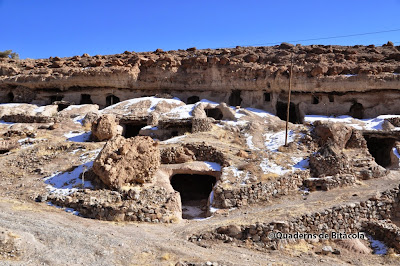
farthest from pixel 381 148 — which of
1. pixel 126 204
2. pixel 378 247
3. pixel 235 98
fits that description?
pixel 126 204

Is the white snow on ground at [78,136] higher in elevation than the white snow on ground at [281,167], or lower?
higher

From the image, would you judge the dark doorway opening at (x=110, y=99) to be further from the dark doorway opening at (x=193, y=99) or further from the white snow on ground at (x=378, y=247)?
the white snow on ground at (x=378, y=247)

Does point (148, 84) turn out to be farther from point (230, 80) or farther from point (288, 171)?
point (288, 171)

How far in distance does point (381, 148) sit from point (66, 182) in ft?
54.4

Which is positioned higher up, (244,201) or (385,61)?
(385,61)

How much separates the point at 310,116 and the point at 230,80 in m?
6.69

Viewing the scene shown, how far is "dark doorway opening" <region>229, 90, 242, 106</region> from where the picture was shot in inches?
1086

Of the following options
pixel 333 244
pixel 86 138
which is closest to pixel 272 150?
pixel 333 244

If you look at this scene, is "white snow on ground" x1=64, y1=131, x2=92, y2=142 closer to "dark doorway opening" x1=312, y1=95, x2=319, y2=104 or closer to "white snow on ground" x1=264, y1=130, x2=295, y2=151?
"white snow on ground" x1=264, y1=130, x2=295, y2=151

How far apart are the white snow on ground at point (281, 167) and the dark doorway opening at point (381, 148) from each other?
554 centimetres

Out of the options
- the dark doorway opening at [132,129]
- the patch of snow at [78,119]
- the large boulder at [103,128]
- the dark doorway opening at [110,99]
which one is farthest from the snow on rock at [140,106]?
the large boulder at [103,128]

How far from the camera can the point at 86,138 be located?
19781 millimetres

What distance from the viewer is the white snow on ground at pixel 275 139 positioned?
18.4m

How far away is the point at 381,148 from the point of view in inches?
791
